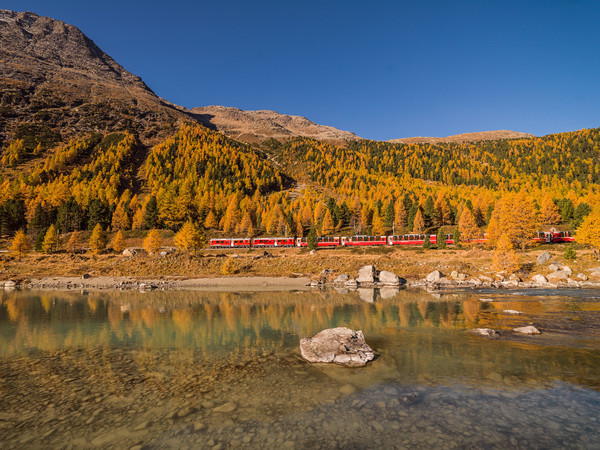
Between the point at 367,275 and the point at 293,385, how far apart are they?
44.8m

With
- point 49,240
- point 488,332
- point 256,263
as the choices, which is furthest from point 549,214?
point 49,240

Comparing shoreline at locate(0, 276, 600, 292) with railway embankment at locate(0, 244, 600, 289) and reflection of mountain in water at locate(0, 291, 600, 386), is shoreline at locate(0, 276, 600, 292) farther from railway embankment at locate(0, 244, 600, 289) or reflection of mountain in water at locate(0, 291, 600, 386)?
reflection of mountain in water at locate(0, 291, 600, 386)

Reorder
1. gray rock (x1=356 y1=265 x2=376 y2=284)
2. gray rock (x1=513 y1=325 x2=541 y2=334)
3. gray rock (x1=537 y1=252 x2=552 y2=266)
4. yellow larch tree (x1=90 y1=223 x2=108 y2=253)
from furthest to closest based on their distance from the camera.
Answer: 1. yellow larch tree (x1=90 y1=223 x2=108 y2=253)
2. gray rock (x1=356 y1=265 x2=376 y2=284)
3. gray rock (x1=537 y1=252 x2=552 y2=266)
4. gray rock (x1=513 y1=325 x2=541 y2=334)

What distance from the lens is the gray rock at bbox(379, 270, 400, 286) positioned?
2058 inches

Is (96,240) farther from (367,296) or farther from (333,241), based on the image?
(367,296)

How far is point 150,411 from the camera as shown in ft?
35.5

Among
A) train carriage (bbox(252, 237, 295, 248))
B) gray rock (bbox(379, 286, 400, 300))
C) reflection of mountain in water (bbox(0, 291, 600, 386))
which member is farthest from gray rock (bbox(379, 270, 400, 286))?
train carriage (bbox(252, 237, 295, 248))

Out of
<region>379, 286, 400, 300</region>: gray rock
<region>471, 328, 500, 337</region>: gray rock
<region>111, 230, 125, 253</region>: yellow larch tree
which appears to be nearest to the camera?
<region>471, 328, 500, 337</region>: gray rock

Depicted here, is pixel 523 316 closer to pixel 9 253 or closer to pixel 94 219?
pixel 9 253

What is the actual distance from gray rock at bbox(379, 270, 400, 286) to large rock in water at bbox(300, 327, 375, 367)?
36495 mm

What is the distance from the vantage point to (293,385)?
42.9ft

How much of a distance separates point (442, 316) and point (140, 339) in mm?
24510

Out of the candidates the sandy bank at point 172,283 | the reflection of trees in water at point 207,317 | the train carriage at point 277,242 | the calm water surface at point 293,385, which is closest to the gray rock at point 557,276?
the reflection of trees in water at point 207,317

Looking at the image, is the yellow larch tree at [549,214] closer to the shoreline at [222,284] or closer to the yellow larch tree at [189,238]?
the shoreline at [222,284]
